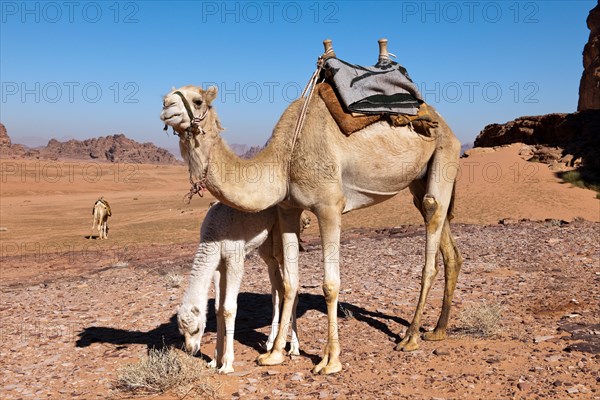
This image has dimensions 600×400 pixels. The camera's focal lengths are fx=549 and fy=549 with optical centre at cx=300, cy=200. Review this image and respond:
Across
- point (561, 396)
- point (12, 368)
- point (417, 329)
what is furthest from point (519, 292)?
point (12, 368)

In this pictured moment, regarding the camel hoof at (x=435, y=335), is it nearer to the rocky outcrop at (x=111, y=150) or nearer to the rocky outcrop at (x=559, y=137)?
the rocky outcrop at (x=559, y=137)

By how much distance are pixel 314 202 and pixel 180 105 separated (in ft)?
5.65

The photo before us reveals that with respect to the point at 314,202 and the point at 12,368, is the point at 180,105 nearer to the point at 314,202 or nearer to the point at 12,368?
the point at 314,202

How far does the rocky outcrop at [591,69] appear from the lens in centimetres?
5320

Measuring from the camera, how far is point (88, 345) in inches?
287

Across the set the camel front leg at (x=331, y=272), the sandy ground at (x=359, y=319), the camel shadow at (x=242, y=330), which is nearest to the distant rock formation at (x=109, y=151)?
the sandy ground at (x=359, y=319)

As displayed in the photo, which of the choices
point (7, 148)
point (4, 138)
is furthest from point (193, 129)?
point (4, 138)

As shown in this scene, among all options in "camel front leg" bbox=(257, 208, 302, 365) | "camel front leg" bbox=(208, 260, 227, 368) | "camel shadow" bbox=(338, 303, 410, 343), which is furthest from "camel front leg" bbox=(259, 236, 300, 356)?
"camel shadow" bbox=(338, 303, 410, 343)

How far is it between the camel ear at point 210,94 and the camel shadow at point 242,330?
10.3 feet

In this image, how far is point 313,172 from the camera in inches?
228

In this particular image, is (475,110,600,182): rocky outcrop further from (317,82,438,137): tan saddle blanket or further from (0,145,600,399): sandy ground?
(317,82,438,137): tan saddle blanket

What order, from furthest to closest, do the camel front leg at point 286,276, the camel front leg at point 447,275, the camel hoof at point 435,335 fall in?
1. the camel front leg at point 447,275
2. the camel hoof at point 435,335
3. the camel front leg at point 286,276

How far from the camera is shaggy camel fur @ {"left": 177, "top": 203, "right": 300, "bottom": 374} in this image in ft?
19.0

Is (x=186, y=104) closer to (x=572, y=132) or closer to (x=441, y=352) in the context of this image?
(x=441, y=352)
